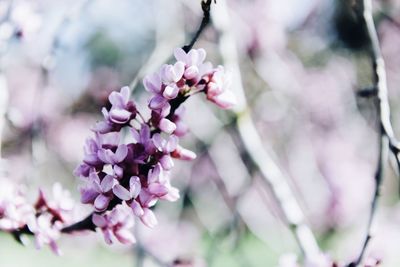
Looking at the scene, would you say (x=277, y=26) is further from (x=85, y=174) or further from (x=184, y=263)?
(x=85, y=174)

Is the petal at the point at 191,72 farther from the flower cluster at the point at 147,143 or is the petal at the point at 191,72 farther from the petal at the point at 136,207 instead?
the petal at the point at 136,207

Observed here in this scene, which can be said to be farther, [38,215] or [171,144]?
[38,215]

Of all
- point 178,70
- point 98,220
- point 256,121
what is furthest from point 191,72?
point 256,121

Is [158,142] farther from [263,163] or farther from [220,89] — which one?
[263,163]

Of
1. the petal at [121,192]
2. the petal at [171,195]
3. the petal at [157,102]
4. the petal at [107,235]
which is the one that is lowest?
the petal at [107,235]

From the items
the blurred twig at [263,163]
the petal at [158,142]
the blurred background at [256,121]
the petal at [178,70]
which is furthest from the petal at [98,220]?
the blurred background at [256,121]

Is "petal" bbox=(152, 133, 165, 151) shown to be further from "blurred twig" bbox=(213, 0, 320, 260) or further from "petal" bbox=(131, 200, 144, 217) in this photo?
"blurred twig" bbox=(213, 0, 320, 260)
